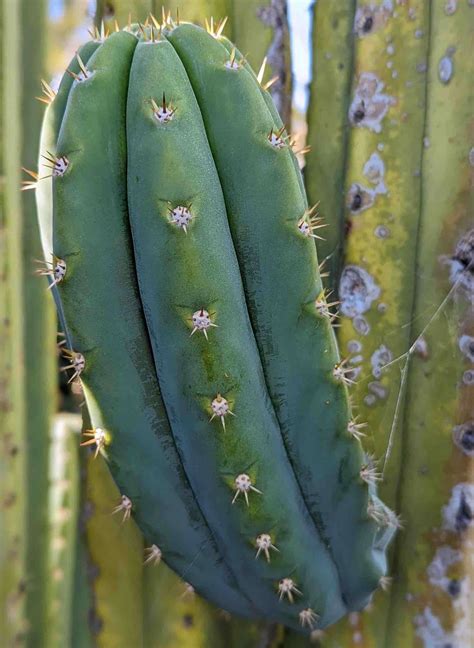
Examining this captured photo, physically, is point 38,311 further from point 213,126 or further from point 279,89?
point 213,126

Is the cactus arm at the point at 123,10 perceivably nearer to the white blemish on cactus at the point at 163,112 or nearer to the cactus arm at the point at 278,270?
the cactus arm at the point at 278,270

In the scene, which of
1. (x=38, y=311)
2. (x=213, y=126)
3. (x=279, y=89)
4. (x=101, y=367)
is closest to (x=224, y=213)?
(x=213, y=126)

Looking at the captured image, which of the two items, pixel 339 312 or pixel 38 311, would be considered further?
pixel 38 311

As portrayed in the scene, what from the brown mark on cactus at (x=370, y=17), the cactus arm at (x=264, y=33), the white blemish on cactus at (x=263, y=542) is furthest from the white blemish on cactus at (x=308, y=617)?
the brown mark on cactus at (x=370, y=17)

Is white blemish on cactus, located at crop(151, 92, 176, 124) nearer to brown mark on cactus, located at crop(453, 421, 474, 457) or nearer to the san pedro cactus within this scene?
the san pedro cactus

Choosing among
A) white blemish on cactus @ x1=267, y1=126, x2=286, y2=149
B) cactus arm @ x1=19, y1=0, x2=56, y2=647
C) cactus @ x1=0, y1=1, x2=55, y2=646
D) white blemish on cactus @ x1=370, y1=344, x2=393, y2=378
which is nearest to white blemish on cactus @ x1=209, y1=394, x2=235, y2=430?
white blemish on cactus @ x1=267, y1=126, x2=286, y2=149

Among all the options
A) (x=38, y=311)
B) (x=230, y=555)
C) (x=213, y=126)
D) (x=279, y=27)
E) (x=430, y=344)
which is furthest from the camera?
Result: (x=38, y=311)

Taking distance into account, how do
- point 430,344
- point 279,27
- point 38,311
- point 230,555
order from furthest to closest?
1. point 38,311
2. point 279,27
3. point 430,344
4. point 230,555
